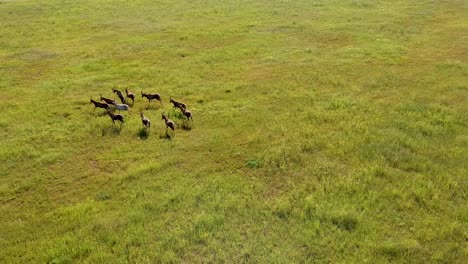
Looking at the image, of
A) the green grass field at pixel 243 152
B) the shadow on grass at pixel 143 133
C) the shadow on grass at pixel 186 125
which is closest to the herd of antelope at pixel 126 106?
the shadow on grass at pixel 143 133

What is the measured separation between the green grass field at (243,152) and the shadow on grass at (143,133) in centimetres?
8

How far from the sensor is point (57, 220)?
1214 cm

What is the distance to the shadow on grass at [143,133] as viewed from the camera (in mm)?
16812

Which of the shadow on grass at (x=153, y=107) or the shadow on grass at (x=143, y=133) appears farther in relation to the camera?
the shadow on grass at (x=153, y=107)

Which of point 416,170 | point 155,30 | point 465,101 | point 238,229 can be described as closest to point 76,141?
point 238,229

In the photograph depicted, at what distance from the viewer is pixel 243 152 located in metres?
15.4

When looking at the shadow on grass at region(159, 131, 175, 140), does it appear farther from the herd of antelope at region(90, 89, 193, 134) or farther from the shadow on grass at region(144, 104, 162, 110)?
the shadow on grass at region(144, 104, 162, 110)

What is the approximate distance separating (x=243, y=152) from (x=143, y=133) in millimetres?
4432

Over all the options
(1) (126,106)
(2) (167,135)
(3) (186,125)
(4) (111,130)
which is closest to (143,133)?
(2) (167,135)

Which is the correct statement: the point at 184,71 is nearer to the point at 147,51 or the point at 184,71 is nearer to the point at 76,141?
the point at 147,51

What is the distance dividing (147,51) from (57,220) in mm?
18979

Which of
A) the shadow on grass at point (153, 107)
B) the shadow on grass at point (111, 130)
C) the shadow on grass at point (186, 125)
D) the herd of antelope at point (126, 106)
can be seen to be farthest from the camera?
the shadow on grass at point (153, 107)

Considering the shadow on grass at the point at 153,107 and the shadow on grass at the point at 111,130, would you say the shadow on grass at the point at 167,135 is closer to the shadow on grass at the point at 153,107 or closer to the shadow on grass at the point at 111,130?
the shadow on grass at the point at 111,130

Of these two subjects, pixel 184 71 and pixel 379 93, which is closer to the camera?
pixel 379 93
